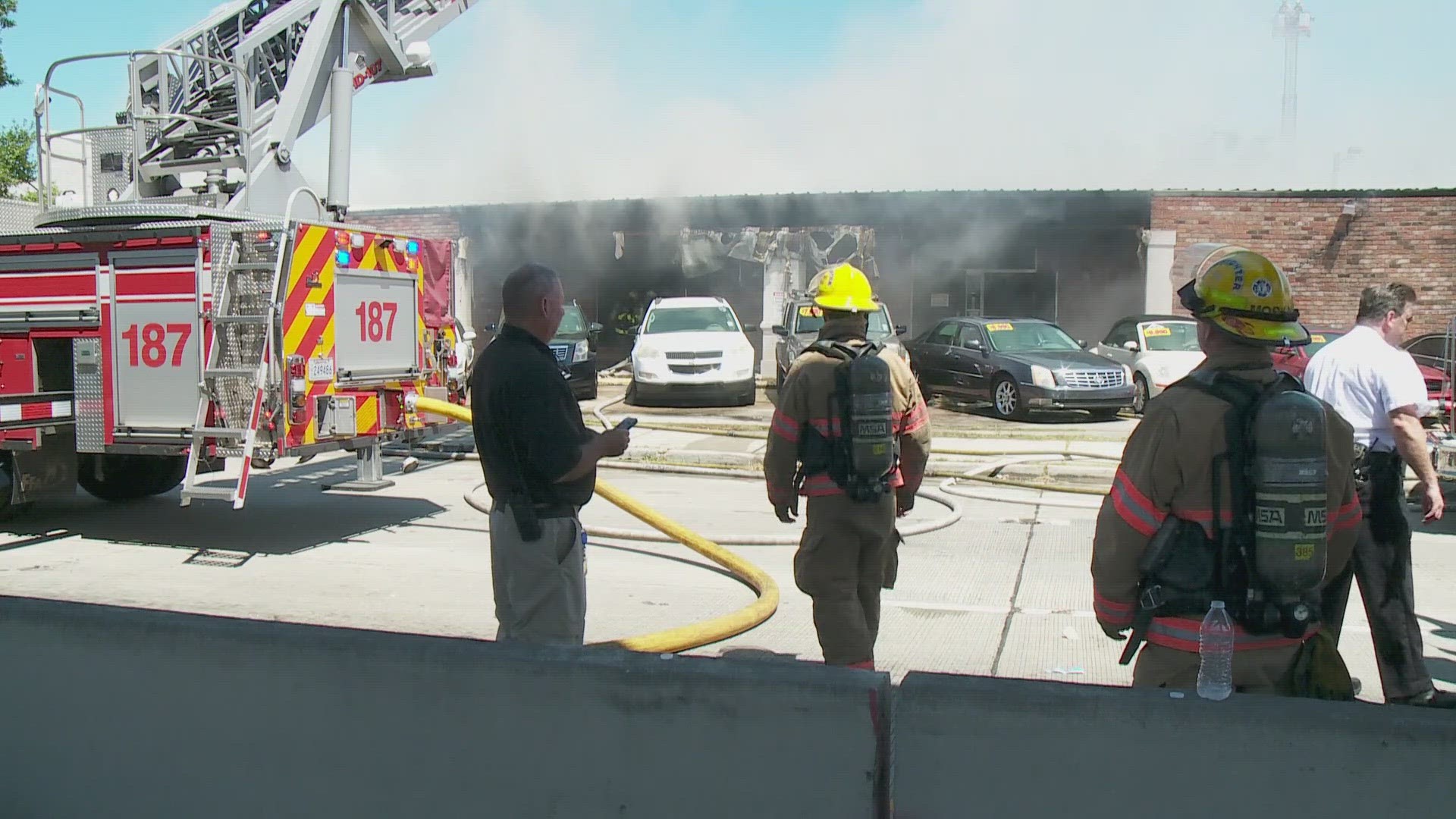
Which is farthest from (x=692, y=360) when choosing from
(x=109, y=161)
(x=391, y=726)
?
(x=391, y=726)

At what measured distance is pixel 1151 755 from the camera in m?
2.22

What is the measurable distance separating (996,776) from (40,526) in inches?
322

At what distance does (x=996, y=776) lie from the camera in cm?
227

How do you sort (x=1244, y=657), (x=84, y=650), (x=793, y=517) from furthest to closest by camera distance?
(x=793, y=517) → (x=84, y=650) → (x=1244, y=657)

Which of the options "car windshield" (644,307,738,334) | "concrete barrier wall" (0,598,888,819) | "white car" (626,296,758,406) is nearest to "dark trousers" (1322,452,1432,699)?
"concrete barrier wall" (0,598,888,819)

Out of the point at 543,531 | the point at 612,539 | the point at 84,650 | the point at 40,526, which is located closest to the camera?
the point at 84,650

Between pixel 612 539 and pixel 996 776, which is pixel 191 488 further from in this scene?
pixel 996 776

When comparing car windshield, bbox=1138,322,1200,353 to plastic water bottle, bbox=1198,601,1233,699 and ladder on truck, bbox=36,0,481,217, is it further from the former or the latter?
plastic water bottle, bbox=1198,601,1233,699

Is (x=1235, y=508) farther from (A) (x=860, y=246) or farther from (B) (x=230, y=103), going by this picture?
(A) (x=860, y=246)

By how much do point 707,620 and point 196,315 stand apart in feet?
13.0

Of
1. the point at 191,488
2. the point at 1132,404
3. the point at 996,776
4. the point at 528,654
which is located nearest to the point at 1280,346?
the point at 996,776

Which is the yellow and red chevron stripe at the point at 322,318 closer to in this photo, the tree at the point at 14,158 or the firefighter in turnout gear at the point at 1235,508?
the firefighter in turnout gear at the point at 1235,508

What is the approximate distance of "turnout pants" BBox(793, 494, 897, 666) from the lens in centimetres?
378

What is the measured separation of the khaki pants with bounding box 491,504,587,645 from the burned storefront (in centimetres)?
1741
